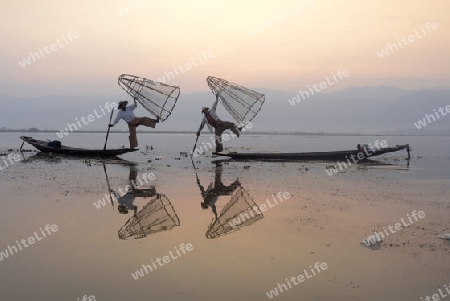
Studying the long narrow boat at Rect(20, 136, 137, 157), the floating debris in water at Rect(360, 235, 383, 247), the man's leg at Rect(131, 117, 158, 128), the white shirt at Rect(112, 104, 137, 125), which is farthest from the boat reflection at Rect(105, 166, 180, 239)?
the long narrow boat at Rect(20, 136, 137, 157)

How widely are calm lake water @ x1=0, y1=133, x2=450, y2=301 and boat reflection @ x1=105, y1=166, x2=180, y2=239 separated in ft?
0.12

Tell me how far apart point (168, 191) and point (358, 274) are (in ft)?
32.5

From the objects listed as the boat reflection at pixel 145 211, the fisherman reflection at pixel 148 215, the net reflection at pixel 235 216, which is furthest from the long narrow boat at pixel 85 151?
the net reflection at pixel 235 216

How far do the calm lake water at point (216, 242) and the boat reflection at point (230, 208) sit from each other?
1.6 inches

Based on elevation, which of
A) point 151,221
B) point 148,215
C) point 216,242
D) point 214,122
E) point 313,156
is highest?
point 214,122

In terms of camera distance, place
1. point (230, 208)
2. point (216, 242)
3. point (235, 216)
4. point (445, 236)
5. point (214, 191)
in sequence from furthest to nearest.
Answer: point (214, 191)
point (230, 208)
point (235, 216)
point (445, 236)
point (216, 242)

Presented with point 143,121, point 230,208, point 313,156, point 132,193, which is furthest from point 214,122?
point 230,208

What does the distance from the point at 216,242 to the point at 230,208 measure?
3.91m

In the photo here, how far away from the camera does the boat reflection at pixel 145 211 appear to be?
996 cm

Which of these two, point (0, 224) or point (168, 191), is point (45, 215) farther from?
point (168, 191)

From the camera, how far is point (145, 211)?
12094 millimetres

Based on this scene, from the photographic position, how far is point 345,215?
12047mm

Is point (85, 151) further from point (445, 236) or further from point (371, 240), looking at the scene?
point (445, 236)

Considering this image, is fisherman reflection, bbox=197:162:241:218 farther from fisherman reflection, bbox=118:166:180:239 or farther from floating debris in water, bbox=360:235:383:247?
floating debris in water, bbox=360:235:383:247
